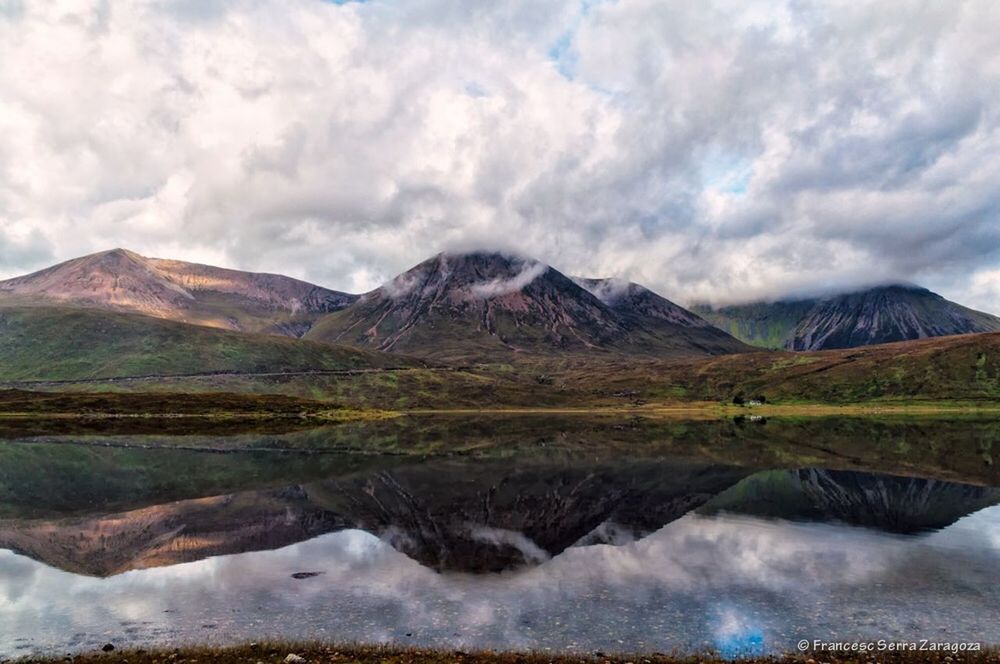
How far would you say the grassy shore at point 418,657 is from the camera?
79.4 feet

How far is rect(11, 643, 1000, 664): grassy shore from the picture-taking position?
24.2 meters

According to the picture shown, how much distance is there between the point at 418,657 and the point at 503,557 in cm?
2089

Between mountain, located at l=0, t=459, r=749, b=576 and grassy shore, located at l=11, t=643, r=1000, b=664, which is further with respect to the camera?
mountain, located at l=0, t=459, r=749, b=576

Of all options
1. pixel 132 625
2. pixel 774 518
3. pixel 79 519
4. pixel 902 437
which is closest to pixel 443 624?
pixel 132 625

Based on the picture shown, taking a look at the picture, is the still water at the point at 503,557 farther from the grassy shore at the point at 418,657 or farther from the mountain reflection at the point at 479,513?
the grassy shore at the point at 418,657

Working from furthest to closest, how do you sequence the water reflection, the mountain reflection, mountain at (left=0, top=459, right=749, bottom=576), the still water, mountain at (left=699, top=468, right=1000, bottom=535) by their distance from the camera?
mountain at (left=699, top=468, right=1000, bottom=535), the mountain reflection, mountain at (left=0, top=459, right=749, bottom=576), the still water, the water reflection

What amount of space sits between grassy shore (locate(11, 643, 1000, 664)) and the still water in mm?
1759

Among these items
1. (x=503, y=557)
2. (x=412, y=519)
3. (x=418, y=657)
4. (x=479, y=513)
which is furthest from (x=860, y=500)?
(x=418, y=657)

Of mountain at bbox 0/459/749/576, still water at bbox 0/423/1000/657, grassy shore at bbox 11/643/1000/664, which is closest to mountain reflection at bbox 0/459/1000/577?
mountain at bbox 0/459/749/576

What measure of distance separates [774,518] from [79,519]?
66389mm

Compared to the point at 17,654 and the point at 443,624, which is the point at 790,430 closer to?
the point at 443,624

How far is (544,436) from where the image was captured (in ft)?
521

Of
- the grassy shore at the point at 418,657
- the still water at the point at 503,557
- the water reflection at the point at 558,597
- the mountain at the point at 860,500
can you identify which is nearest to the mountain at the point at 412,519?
the still water at the point at 503,557

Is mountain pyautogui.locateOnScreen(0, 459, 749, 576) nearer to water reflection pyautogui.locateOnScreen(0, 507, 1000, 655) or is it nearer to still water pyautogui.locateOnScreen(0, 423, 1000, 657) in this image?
still water pyautogui.locateOnScreen(0, 423, 1000, 657)
